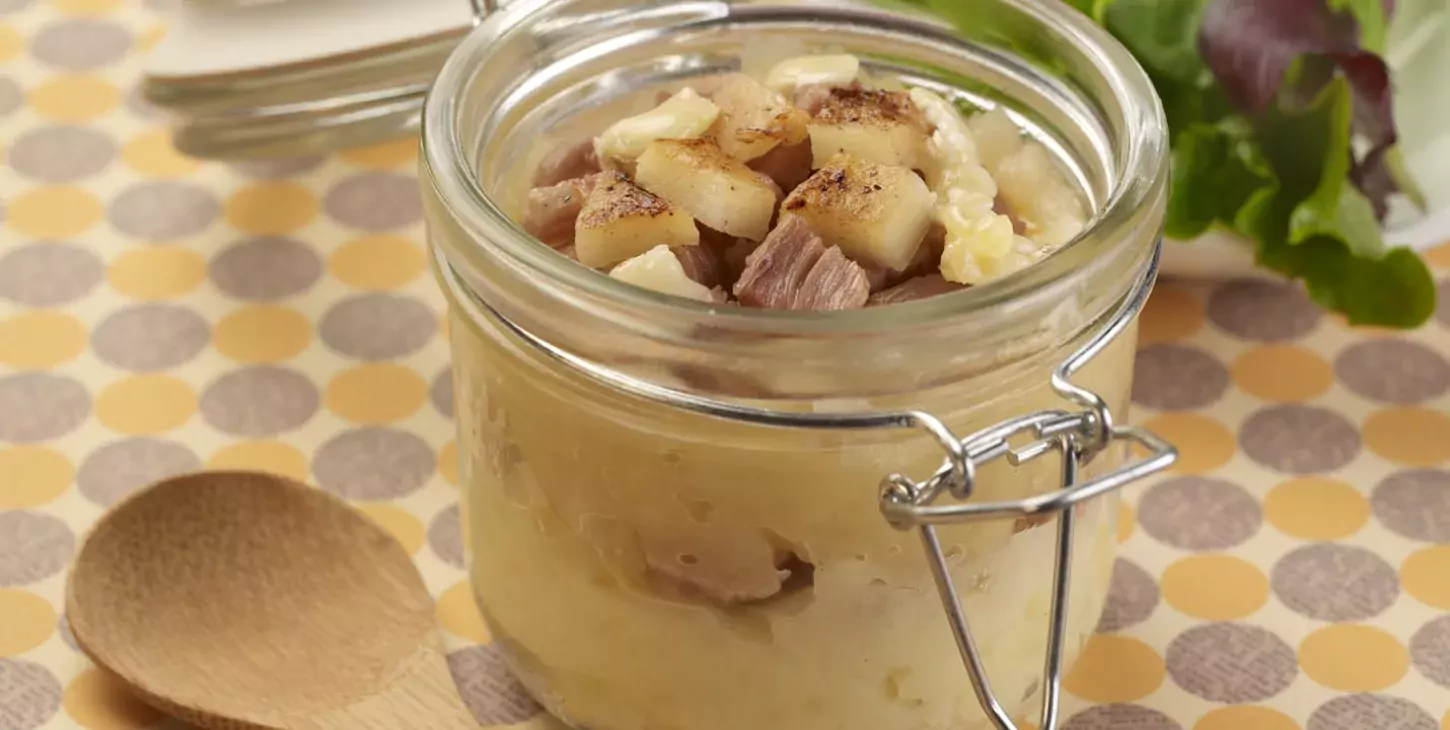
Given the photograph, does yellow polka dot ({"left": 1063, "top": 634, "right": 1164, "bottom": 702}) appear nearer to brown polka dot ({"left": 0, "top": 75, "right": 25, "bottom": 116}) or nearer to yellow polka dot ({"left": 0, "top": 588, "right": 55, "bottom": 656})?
yellow polka dot ({"left": 0, "top": 588, "right": 55, "bottom": 656})

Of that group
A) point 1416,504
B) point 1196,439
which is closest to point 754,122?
point 1196,439

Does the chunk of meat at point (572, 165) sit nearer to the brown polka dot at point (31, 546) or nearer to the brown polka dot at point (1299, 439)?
the brown polka dot at point (31, 546)

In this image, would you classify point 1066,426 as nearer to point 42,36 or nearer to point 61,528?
point 61,528

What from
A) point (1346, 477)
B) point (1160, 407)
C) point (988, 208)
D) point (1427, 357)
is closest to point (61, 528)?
point (988, 208)

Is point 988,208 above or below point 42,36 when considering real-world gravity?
above

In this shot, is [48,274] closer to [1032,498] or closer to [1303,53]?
[1032,498]

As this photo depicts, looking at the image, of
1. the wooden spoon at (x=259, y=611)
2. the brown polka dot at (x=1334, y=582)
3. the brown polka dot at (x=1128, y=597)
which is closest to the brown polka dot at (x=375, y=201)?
the wooden spoon at (x=259, y=611)
